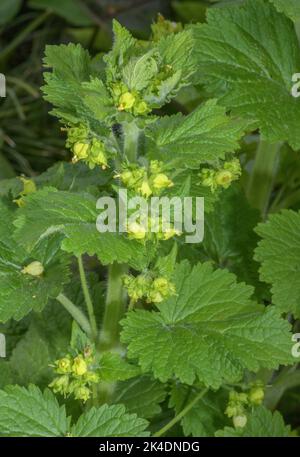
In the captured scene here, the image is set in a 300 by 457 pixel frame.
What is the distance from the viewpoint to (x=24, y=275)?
1.14 metres

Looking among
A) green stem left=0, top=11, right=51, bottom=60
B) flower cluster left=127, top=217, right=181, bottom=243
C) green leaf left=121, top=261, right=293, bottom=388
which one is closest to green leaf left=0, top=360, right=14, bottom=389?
green leaf left=121, top=261, right=293, bottom=388

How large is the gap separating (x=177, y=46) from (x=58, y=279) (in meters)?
0.35

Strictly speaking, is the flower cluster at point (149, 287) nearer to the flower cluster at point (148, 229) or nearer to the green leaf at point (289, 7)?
the flower cluster at point (148, 229)

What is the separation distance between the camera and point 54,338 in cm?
142

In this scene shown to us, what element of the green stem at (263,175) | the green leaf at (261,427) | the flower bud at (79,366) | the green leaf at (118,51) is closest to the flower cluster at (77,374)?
the flower bud at (79,366)

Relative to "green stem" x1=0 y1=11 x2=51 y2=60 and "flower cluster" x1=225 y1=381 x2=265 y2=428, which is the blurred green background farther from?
"flower cluster" x1=225 y1=381 x2=265 y2=428

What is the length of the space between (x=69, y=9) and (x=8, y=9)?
203 millimetres

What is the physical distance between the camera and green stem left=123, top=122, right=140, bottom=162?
1023 millimetres

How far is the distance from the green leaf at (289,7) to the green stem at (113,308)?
1.38 ft

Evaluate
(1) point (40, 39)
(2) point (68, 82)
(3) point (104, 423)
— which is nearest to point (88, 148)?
(2) point (68, 82)

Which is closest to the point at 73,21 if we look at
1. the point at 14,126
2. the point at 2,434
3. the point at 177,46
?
the point at 14,126

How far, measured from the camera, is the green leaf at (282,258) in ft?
4.00

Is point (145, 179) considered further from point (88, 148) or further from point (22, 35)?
point (22, 35)
